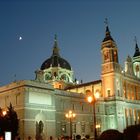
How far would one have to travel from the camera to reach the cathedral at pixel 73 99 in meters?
48.5

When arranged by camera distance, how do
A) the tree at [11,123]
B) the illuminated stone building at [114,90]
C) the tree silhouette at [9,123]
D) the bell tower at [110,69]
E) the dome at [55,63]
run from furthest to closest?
the dome at [55,63], the bell tower at [110,69], the illuminated stone building at [114,90], the tree at [11,123], the tree silhouette at [9,123]

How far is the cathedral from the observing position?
1911 inches

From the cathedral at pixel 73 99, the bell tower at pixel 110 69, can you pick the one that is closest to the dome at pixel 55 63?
the cathedral at pixel 73 99

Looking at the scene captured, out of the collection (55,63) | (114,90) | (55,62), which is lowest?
(114,90)

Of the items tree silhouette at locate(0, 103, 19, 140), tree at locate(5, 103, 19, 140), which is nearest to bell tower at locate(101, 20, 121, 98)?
tree at locate(5, 103, 19, 140)

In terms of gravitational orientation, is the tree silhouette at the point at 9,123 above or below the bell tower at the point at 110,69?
below

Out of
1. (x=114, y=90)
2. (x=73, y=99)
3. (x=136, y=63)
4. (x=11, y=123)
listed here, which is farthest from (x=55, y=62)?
(x=11, y=123)

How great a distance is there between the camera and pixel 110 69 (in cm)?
7031

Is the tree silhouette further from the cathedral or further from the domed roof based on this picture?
the domed roof

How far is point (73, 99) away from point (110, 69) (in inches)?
604

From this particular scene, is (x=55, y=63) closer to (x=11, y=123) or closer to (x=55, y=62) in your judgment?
(x=55, y=62)

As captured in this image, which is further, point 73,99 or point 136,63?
point 136,63

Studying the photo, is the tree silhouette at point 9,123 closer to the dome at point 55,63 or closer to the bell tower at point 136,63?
the dome at point 55,63

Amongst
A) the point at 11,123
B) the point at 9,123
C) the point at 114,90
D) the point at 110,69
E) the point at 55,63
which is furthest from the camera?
the point at 55,63
